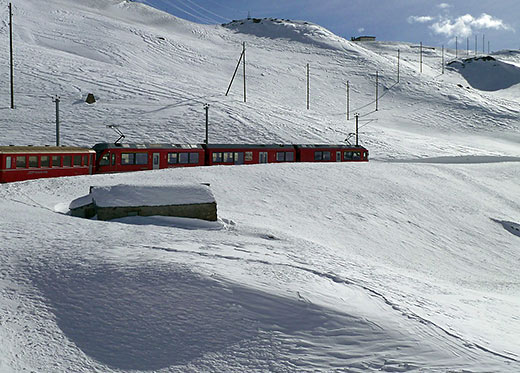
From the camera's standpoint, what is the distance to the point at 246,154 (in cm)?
2786

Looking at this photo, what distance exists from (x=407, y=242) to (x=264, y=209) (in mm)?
5355

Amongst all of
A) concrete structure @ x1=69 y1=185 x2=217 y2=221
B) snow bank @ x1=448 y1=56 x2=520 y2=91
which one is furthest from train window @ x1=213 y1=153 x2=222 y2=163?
snow bank @ x1=448 y1=56 x2=520 y2=91

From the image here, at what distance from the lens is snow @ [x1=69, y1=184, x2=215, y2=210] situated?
11422 mm

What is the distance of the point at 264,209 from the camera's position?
16031 mm

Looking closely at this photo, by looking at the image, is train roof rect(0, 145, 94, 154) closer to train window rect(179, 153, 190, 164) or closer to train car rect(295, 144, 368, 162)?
train window rect(179, 153, 190, 164)

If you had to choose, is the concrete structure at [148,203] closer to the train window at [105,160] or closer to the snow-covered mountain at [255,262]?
the snow-covered mountain at [255,262]

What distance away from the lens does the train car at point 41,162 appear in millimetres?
18641

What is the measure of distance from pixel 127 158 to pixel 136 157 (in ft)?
1.55

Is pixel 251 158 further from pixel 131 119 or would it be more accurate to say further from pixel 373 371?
pixel 373 371

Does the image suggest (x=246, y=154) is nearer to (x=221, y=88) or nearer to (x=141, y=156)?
(x=141, y=156)

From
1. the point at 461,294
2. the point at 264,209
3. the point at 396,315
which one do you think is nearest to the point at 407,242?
the point at 264,209

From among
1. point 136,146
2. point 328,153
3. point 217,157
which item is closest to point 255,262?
point 136,146

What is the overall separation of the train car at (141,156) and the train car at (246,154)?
1.15 m

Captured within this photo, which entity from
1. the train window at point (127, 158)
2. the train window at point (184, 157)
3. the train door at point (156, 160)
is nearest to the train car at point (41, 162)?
the train window at point (127, 158)
